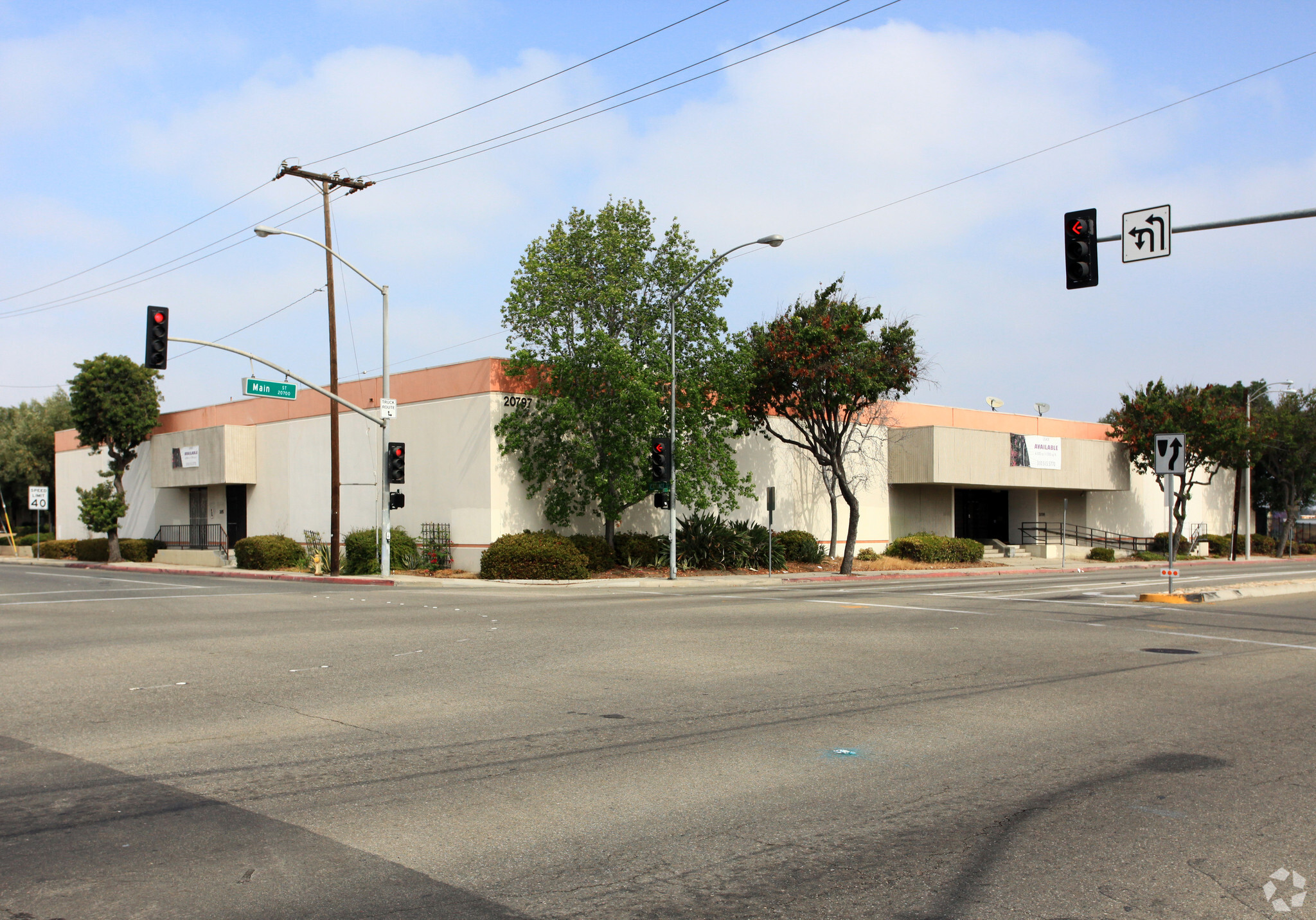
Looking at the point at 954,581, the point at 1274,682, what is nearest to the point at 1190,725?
the point at 1274,682

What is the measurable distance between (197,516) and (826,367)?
30940mm

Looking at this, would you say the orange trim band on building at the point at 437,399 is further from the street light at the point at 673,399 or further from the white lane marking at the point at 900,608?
the white lane marking at the point at 900,608

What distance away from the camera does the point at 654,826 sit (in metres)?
5.81

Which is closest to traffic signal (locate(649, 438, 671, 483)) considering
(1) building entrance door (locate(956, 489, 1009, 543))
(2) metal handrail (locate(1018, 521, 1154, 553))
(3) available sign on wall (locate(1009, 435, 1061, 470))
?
(3) available sign on wall (locate(1009, 435, 1061, 470))

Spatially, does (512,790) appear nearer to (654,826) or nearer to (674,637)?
(654,826)

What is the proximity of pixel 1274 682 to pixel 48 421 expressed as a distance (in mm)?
71060

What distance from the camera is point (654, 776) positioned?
6.93 metres

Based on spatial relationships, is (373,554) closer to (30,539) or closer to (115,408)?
(115,408)

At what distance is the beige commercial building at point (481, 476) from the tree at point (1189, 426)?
6.53ft

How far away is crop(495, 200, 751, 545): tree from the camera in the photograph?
102 ft

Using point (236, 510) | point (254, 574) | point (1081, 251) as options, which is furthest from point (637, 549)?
point (236, 510)

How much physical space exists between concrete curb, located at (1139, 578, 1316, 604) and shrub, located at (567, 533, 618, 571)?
16.0 metres

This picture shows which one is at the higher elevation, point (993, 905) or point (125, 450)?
point (125, 450)

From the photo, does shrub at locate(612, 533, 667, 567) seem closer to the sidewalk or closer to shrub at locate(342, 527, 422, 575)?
the sidewalk
